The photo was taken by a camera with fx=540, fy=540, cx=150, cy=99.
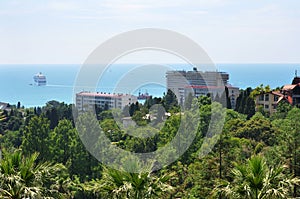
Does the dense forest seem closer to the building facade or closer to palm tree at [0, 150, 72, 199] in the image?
palm tree at [0, 150, 72, 199]

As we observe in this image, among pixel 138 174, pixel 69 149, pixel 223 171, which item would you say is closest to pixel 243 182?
pixel 138 174

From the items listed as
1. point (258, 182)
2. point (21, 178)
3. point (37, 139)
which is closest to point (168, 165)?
point (37, 139)

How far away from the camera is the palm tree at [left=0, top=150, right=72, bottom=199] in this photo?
341 inches

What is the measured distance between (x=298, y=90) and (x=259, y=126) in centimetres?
1239

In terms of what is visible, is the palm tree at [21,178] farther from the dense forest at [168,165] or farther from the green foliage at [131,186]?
the green foliage at [131,186]

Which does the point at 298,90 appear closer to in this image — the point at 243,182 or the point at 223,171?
the point at 223,171

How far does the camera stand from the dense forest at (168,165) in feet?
29.2

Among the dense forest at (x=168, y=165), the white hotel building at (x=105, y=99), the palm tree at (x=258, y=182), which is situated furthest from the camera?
the white hotel building at (x=105, y=99)

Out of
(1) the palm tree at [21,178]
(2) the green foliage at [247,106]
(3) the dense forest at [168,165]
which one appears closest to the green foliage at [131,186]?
(3) the dense forest at [168,165]

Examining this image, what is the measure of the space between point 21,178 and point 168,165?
9.35 m

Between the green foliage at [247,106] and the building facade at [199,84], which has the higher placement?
the building facade at [199,84]

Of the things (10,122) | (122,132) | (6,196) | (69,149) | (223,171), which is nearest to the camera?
(6,196)

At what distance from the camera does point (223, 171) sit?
1512 centimetres

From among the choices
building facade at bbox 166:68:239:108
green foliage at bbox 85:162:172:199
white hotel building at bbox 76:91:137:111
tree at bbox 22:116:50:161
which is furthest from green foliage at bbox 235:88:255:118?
green foliage at bbox 85:162:172:199
